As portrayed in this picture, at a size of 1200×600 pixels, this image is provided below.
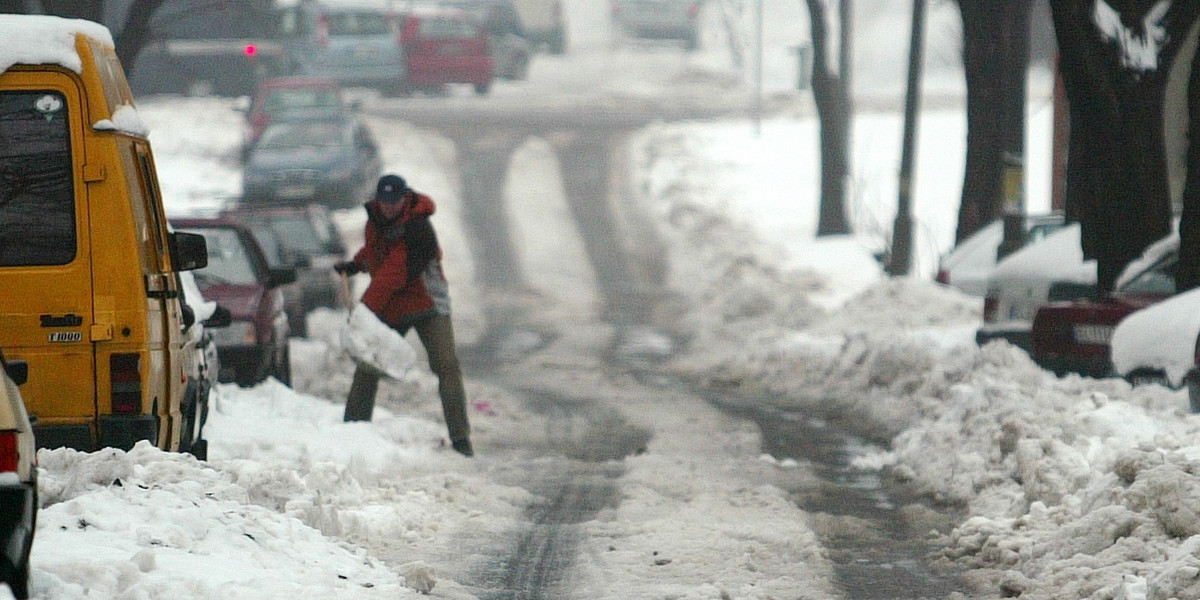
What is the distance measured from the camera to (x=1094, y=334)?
42.0 feet

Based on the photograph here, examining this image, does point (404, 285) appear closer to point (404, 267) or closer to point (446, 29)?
point (404, 267)

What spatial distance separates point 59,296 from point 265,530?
132 cm

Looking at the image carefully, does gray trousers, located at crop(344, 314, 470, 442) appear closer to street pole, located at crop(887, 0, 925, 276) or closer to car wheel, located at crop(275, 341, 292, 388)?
car wheel, located at crop(275, 341, 292, 388)

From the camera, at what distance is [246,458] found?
995cm

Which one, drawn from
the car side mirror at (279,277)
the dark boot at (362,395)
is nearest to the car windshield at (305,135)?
the car side mirror at (279,277)

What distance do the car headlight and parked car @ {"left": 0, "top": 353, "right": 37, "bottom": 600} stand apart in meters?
7.41

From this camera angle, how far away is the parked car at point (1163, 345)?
11.2 m

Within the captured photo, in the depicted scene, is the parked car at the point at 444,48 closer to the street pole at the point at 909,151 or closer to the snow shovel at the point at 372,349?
the street pole at the point at 909,151

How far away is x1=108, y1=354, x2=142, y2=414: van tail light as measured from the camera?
7.94 metres

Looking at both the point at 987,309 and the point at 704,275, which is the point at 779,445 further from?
the point at 704,275

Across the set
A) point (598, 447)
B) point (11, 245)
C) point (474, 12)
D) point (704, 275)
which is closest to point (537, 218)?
point (704, 275)

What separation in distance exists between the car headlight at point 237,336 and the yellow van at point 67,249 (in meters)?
5.33

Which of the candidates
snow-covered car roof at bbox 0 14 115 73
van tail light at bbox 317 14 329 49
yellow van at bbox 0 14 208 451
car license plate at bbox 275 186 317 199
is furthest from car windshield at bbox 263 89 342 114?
yellow van at bbox 0 14 208 451

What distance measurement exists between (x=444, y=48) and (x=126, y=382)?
33.5m
